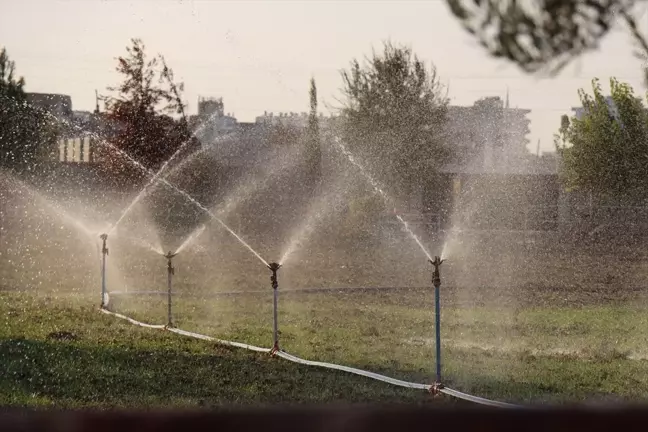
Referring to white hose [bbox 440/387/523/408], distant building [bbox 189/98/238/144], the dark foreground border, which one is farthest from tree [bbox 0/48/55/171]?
the dark foreground border

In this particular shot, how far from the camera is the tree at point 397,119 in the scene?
3906 centimetres

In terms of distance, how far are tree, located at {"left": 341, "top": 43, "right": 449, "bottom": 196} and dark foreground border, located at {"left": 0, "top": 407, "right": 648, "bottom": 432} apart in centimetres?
3826

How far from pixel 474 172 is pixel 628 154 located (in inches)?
347

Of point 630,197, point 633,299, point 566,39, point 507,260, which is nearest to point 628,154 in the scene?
point 630,197

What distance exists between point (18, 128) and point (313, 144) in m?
11.3

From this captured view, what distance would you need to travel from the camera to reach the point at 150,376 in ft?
31.6

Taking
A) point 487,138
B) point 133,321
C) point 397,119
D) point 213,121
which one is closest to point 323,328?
point 133,321

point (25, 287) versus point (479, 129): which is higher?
point (479, 129)

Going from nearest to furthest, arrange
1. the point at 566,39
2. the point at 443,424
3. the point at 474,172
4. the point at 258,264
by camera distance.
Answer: the point at 443,424
the point at 566,39
the point at 258,264
the point at 474,172

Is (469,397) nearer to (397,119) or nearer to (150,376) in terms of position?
(150,376)

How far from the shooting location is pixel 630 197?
40.2m

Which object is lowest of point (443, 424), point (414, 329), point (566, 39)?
point (414, 329)

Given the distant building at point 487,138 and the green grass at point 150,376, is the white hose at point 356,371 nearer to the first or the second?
the green grass at point 150,376

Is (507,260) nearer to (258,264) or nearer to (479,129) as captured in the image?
(258,264)
